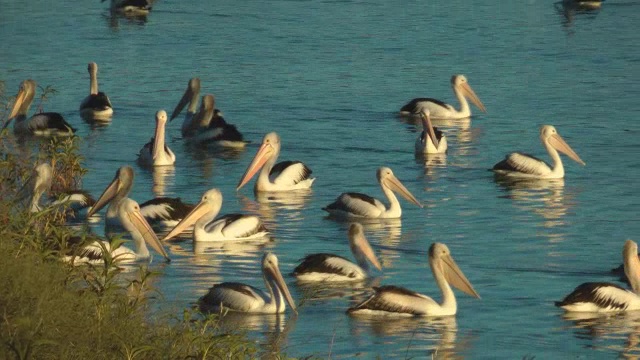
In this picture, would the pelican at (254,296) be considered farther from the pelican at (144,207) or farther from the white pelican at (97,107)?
the white pelican at (97,107)

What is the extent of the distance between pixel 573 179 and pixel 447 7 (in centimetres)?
1643

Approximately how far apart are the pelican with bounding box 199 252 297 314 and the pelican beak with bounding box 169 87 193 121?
11.4 metres

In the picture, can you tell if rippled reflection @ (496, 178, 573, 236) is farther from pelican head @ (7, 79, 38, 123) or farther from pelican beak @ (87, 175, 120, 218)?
pelican head @ (7, 79, 38, 123)

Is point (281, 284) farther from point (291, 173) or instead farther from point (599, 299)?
point (291, 173)

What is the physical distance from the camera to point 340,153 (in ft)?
65.0

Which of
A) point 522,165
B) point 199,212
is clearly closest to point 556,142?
point 522,165

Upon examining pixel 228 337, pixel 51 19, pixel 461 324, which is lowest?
pixel 51 19

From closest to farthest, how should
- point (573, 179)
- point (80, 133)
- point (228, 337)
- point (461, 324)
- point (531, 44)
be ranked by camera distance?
point (228, 337) → point (461, 324) → point (573, 179) → point (80, 133) → point (531, 44)

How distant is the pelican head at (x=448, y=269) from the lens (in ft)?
40.6

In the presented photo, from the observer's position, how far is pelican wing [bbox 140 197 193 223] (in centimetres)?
1538

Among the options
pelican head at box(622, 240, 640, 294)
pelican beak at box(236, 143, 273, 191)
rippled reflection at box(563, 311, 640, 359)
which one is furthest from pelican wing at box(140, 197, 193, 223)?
rippled reflection at box(563, 311, 640, 359)

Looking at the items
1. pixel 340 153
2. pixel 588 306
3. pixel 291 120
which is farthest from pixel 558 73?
pixel 588 306

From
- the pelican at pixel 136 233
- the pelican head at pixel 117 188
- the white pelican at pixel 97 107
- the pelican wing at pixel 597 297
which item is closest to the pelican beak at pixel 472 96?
the white pelican at pixel 97 107

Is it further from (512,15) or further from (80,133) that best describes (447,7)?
(80,133)
